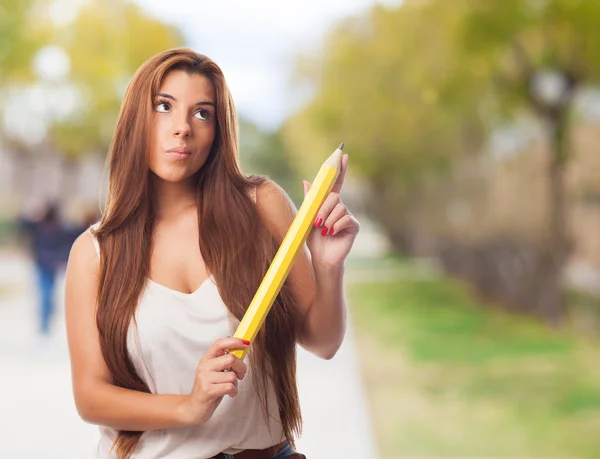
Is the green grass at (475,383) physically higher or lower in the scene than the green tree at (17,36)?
lower

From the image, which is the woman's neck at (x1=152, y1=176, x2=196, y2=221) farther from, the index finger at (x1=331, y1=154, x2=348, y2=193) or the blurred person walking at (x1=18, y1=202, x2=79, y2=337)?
Result: the blurred person walking at (x1=18, y1=202, x2=79, y2=337)

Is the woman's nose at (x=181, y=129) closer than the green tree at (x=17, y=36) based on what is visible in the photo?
Yes

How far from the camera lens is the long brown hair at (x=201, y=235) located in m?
0.66

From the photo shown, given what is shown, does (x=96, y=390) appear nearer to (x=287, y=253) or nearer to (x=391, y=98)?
(x=287, y=253)

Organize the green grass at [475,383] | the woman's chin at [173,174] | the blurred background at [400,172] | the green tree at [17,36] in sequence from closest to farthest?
the woman's chin at [173,174], the green grass at [475,383], the blurred background at [400,172], the green tree at [17,36]

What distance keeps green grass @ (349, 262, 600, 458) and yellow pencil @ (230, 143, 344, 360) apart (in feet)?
9.77

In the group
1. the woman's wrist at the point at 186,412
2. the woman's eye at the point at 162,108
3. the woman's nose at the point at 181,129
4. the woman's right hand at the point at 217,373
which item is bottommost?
the woman's wrist at the point at 186,412

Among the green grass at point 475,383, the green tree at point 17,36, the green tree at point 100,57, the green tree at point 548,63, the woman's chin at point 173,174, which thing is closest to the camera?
the woman's chin at point 173,174

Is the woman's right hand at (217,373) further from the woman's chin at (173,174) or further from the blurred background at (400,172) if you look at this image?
the blurred background at (400,172)

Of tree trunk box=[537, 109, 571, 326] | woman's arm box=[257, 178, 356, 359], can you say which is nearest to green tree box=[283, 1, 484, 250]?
tree trunk box=[537, 109, 571, 326]

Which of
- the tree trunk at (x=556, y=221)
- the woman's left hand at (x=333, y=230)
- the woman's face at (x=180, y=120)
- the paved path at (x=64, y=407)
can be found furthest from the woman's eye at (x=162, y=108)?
the tree trunk at (x=556, y=221)

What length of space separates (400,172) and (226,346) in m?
7.49

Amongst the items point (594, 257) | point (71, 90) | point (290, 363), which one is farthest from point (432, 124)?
point (290, 363)

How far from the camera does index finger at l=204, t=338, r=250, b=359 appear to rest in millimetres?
565
